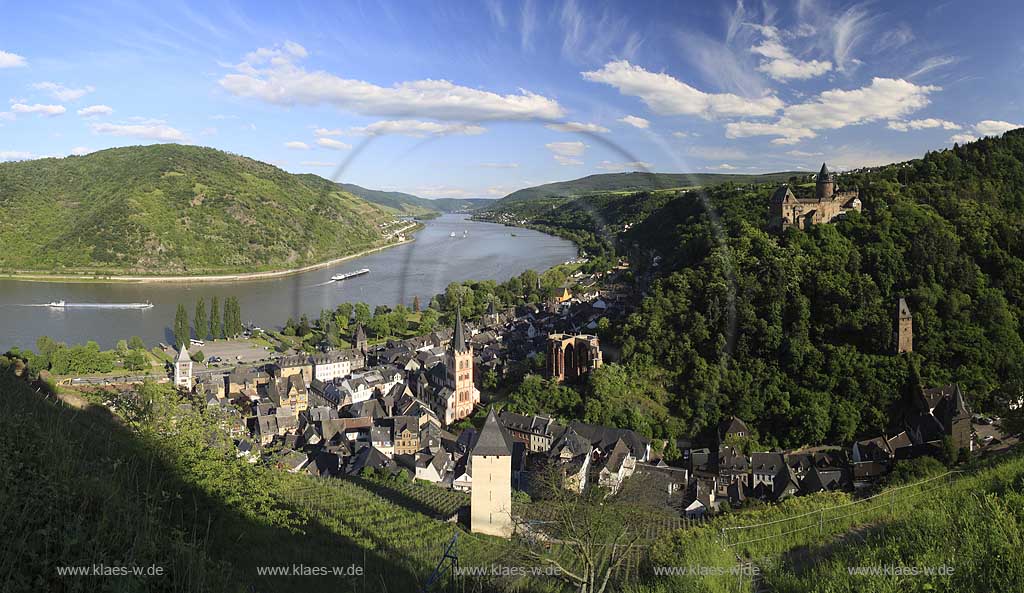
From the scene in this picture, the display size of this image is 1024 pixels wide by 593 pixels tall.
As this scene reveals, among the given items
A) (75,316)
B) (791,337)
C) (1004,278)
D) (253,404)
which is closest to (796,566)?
(791,337)

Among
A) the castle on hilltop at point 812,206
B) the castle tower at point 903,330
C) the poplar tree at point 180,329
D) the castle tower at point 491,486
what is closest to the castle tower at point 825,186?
the castle on hilltop at point 812,206

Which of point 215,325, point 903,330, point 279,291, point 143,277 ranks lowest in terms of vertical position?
point 215,325

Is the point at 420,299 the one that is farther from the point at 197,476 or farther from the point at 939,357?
the point at 197,476

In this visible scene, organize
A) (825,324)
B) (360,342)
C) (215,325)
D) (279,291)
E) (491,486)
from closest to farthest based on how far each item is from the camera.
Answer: (491,486)
(825,324)
(360,342)
(215,325)
(279,291)

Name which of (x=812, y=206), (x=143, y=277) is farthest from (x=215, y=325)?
(x=812, y=206)

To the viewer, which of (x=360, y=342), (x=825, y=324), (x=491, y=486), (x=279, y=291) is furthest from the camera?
(x=279, y=291)

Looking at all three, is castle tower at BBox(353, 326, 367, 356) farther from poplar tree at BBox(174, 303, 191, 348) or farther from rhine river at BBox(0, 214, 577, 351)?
poplar tree at BBox(174, 303, 191, 348)

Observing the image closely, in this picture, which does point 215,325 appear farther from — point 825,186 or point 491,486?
point 825,186

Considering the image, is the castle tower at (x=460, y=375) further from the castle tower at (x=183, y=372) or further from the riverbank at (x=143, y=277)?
the riverbank at (x=143, y=277)
